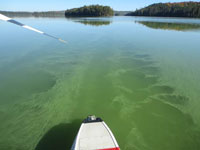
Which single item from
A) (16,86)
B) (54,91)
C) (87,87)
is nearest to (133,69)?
(87,87)

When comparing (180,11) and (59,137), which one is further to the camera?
(180,11)

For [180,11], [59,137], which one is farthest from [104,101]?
[180,11]

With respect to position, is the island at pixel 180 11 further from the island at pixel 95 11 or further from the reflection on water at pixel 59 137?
the reflection on water at pixel 59 137

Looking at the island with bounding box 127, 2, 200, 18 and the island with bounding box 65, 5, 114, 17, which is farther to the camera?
the island with bounding box 65, 5, 114, 17

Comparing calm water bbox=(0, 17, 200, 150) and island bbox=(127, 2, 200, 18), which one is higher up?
island bbox=(127, 2, 200, 18)

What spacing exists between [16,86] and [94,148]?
22.2 feet

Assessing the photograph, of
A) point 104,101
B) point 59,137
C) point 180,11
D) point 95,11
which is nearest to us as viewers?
point 59,137

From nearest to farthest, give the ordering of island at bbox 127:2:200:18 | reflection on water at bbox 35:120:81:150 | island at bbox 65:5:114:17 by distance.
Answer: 1. reflection on water at bbox 35:120:81:150
2. island at bbox 127:2:200:18
3. island at bbox 65:5:114:17

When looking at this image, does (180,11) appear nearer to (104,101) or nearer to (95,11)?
(95,11)

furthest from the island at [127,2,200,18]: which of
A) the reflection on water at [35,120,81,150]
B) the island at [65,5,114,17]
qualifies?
the reflection on water at [35,120,81,150]

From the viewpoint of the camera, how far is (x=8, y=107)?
20.0 ft

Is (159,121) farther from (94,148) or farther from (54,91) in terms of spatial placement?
(54,91)

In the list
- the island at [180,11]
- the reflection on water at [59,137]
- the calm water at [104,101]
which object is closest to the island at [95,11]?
the island at [180,11]

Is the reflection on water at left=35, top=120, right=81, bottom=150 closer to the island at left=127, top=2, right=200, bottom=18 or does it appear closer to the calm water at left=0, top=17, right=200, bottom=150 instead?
the calm water at left=0, top=17, right=200, bottom=150
